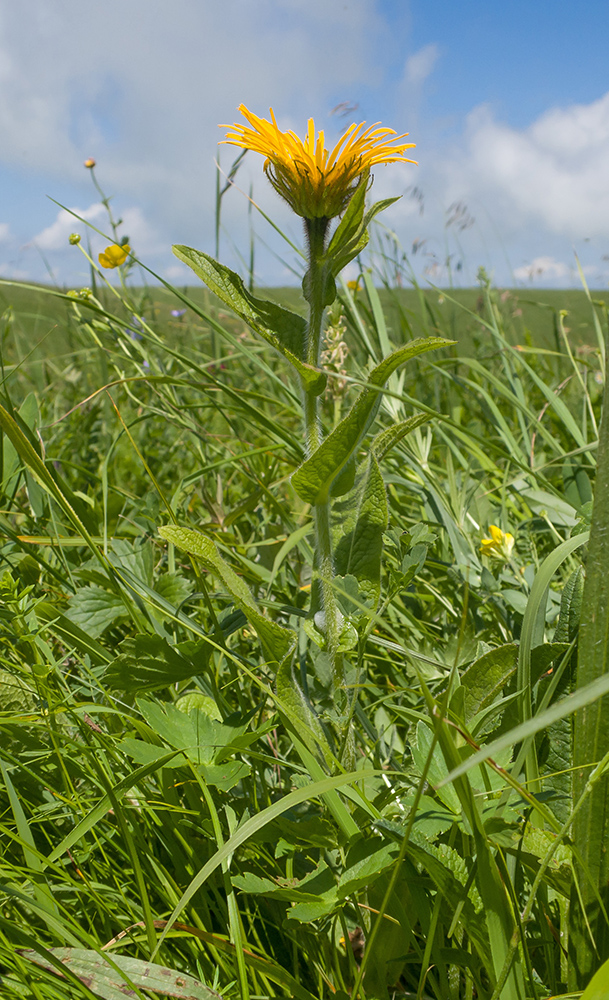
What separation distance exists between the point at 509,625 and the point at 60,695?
91cm

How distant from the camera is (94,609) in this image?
54.6 inches

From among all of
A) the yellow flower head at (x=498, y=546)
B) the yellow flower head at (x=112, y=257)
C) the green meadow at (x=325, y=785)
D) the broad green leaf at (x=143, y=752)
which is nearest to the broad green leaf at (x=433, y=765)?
the green meadow at (x=325, y=785)

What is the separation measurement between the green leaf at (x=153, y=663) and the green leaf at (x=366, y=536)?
0.92ft

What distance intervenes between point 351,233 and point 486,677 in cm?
68

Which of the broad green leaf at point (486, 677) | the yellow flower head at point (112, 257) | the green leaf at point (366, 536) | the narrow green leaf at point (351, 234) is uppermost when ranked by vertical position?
the yellow flower head at point (112, 257)

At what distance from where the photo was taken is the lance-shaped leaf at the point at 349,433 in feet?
2.97

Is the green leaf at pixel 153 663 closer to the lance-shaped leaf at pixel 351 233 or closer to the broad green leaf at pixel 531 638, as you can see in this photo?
the broad green leaf at pixel 531 638

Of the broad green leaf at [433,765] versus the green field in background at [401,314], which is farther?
the green field in background at [401,314]

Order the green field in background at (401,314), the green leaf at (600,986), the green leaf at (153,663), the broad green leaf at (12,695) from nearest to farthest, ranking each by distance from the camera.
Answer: the green leaf at (600,986)
the green leaf at (153,663)
the broad green leaf at (12,695)
the green field in background at (401,314)

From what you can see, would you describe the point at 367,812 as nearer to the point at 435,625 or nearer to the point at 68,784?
the point at 68,784

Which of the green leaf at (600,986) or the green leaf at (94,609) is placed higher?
the green leaf at (94,609)

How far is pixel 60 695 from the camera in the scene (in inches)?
45.9

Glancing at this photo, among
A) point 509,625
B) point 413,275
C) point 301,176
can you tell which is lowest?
point 509,625

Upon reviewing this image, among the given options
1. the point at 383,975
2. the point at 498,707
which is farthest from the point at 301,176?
the point at 383,975
